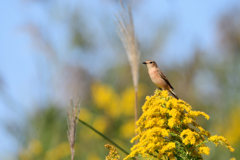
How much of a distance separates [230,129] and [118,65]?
2750 millimetres

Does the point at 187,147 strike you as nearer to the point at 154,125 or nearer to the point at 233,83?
the point at 154,125

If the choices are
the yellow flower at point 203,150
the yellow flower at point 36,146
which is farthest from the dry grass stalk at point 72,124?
the yellow flower at point 36,146

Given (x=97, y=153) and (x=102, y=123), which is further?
(x=102, y=123)

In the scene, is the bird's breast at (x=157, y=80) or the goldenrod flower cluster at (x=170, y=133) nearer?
the goldenrod flower cluster at (x=170, y=133)

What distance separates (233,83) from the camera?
7.21m

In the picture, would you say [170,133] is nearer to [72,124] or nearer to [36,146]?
[72,124]

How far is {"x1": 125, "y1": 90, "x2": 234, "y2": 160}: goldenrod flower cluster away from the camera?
300 centimetres

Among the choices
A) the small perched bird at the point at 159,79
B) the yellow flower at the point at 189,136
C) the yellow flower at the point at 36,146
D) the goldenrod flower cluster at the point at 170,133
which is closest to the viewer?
the yellow flower at the point at 189,136

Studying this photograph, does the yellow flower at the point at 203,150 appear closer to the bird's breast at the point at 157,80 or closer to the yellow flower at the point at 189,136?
the yellow flower at the point at 189,136

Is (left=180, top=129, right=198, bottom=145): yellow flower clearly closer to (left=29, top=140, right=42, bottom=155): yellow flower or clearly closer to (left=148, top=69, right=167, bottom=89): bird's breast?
(left=148, top=69, right=167, bottom=89): bird's breast

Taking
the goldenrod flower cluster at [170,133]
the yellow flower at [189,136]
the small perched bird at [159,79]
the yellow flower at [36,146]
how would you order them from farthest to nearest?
the yellow flower at [36,146]
the small perched bird at [159,79]
the goldenrod flower cluster at [170,133]
the yellow flower at [189,136]

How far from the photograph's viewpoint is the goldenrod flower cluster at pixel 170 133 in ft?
9.86

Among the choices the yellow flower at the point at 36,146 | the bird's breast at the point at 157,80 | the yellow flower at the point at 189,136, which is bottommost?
the yellow flower at the point at 36,146

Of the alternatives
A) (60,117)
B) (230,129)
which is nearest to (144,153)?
(60,117)
